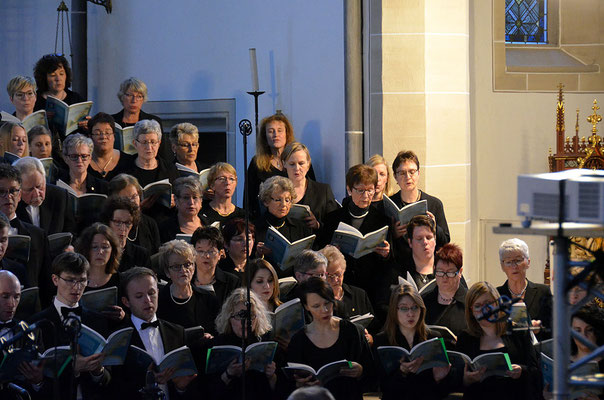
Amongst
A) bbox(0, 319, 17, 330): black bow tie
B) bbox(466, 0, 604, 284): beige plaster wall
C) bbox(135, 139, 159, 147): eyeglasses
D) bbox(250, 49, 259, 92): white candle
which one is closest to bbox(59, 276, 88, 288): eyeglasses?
bbox(0, 319, 17, 330): black bow tie

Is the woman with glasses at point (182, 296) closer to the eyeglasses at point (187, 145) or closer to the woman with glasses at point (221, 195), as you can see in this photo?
the woman with glasses at point (221, 195)

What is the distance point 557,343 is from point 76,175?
4204mm

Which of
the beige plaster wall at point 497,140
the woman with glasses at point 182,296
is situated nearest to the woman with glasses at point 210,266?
the woman with glasses at point 182,296

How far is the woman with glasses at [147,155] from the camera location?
7.78m

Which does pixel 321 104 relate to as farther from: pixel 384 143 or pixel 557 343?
pixel 557 343

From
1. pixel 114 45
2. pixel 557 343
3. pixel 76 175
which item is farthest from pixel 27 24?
pixel 557 343

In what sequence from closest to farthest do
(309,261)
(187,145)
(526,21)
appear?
(309,261) → (187,145) → (526,21)

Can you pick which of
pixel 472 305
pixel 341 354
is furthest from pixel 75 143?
pixel 472 305

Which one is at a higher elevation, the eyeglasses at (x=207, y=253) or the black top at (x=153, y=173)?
the black top at (x=153, y=173)

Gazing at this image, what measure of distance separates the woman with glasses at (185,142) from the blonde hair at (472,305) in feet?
8.28

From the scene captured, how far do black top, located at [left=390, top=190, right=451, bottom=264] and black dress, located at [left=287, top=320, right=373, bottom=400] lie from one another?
111 cm

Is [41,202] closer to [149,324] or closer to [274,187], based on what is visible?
[149,324]

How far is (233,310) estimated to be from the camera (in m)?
6.23

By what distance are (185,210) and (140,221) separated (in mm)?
296
